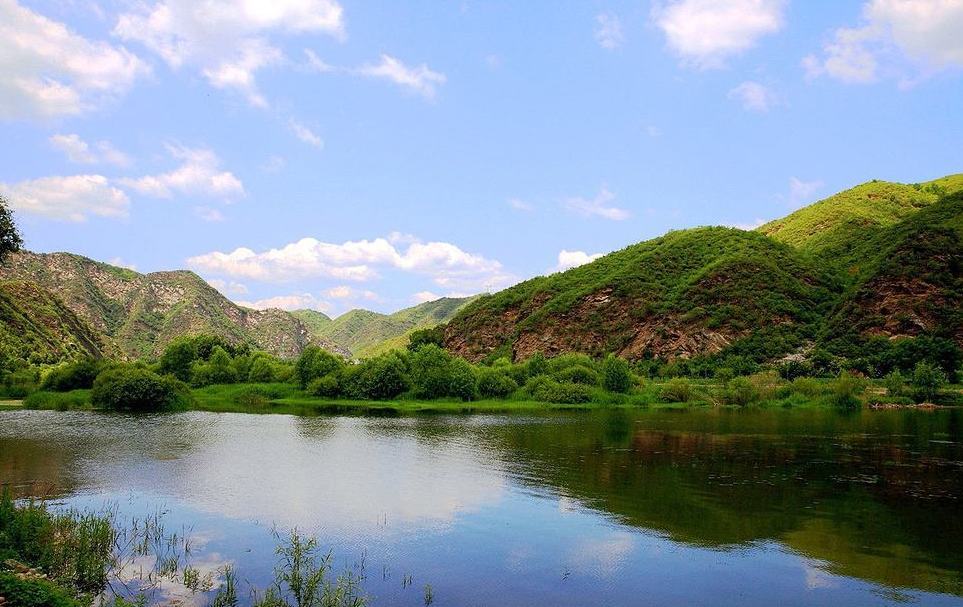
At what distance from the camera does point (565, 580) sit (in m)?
17.7

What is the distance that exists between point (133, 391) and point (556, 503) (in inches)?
2209

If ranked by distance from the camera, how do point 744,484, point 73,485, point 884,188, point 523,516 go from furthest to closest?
point 884,188, point 744,484, point 73,485, point 523,516

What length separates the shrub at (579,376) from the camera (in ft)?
297

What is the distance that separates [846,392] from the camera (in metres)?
78.7

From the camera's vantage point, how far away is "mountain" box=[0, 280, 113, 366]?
106812 mm

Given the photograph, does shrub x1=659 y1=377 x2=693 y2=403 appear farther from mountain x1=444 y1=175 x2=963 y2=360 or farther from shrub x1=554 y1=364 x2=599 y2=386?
mountain x1=444 y1=175 x2=963 y2=360

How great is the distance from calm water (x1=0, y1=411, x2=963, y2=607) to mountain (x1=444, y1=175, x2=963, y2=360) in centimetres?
6556

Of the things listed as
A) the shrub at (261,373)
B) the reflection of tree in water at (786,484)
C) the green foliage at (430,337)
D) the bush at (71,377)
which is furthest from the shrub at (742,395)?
the green foliage at (430,337)

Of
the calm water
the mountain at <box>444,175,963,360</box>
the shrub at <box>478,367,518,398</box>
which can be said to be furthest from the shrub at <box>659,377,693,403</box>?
the calm water

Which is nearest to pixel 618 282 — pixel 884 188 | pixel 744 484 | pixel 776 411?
pixel 776 411

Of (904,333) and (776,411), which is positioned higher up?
(904,333)

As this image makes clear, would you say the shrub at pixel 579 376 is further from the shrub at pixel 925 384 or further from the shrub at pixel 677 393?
the shrub at pixel 925 384

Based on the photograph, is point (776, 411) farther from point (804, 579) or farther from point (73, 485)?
point (73, 485)

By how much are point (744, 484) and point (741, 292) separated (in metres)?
102
